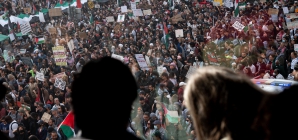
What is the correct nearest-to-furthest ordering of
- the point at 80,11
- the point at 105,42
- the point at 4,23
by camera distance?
1. the point at 105,42
2. the point at 4,23
3. the point at 80,11

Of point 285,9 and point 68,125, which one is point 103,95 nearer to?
point 68,125

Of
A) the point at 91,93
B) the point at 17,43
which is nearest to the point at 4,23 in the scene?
the point at 17,43

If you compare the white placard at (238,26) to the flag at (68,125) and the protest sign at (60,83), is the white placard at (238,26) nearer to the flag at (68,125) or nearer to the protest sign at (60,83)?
the protest sign at (60,83)

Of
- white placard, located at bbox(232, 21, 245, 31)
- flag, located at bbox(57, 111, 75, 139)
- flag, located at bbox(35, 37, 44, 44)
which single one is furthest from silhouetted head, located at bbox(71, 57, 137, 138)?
flag, located at bbox(35, 37, 44, 44)

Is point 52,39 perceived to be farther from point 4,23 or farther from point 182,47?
point 182,47

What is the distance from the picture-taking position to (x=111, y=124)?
144 centimetres

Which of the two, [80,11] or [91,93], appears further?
[80,11]

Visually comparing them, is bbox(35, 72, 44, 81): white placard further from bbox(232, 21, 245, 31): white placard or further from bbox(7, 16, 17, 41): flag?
bbox(7, 16, 17, 41): flag

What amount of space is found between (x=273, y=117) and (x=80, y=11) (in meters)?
17.6

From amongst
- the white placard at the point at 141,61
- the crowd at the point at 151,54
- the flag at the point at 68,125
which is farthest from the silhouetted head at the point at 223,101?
the white placard at the point at 141,61

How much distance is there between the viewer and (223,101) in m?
1.65

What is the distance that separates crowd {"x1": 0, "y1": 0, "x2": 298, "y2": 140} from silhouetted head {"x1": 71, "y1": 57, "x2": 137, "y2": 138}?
490 cm

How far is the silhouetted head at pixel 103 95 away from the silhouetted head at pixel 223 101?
337 mm

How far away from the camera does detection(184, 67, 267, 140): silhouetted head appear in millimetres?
1633
